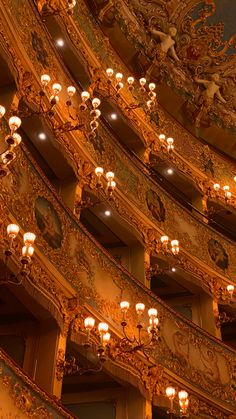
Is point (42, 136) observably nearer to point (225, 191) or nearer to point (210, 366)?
point (210, 366)

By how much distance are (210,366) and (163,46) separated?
9265 millimetres

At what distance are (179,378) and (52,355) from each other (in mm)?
3246

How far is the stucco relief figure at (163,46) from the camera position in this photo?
54.0 feet

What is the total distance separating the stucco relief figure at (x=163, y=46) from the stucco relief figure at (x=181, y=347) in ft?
25.4

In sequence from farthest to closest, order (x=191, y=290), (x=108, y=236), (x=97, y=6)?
(x=97, y=6)
(x=191, y=290)
(x=108, y=236)

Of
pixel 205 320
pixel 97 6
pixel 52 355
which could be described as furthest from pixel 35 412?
pixel 97 6

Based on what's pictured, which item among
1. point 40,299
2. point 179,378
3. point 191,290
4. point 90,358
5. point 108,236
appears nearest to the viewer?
point 40,299

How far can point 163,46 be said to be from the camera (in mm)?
17062

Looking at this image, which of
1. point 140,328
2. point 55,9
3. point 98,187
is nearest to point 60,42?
point 55,9

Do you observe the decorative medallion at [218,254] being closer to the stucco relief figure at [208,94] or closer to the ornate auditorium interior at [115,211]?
the ornate auditorium interior at [115,211]

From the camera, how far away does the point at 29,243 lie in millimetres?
6871

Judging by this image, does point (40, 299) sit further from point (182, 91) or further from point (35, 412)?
point (182, 91)

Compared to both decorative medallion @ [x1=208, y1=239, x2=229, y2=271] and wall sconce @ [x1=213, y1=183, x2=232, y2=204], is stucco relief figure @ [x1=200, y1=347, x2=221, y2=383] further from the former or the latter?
wall sconce @ [x1=213, y1=183, x2=232, y2=204]

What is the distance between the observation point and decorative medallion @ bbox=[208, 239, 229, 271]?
1441 cm
